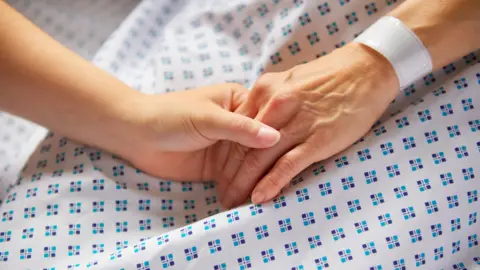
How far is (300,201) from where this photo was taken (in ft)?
2.64

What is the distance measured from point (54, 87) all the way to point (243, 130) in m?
0.37

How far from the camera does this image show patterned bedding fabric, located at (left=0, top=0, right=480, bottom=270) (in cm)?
79

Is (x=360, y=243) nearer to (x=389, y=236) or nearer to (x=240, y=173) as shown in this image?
(x=389, y=236)

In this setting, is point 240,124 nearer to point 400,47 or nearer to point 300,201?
point 300,201

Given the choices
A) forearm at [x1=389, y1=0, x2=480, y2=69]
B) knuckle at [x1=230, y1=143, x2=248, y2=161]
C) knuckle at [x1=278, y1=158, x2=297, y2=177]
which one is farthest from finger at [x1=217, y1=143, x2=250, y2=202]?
forearm at [x1=389, y1=0, x2=480, y2=69]

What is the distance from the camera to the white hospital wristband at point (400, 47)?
0.84m

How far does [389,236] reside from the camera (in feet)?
2.59

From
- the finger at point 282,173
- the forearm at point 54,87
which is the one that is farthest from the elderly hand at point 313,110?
the forearm at point 54,87

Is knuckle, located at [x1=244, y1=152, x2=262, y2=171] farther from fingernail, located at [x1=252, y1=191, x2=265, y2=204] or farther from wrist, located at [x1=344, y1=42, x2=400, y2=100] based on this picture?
wrist, located at [x1=344, y1=42, x2=400, y2=100]

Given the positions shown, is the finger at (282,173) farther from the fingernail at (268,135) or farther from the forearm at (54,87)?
the forearm at (54,87)

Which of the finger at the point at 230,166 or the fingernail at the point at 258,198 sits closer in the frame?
the fingernail at the point at 258,198

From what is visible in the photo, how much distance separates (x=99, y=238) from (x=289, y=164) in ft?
1.23

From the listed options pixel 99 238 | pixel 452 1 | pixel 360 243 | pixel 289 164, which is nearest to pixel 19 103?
pixel 99 238

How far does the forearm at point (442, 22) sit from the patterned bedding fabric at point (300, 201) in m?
0.07
